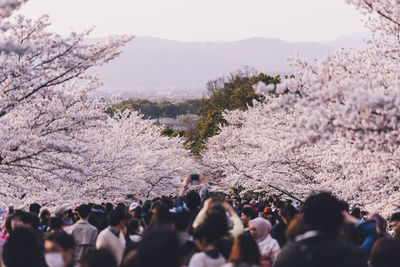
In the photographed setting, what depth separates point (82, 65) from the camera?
8422 millimetres

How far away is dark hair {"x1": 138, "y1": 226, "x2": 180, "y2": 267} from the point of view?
112 inches

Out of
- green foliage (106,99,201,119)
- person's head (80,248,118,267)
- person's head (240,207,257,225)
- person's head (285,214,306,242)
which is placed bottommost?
green foliage (106,99,201,119)

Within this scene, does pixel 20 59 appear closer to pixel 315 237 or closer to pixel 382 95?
pixel 382 95

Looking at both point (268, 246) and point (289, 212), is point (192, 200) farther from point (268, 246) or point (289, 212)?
point (268, 246)

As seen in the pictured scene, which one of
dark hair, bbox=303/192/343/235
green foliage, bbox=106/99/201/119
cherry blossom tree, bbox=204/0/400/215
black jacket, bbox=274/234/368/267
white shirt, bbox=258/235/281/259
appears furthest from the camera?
green foliage, bbox=106/99/201/119

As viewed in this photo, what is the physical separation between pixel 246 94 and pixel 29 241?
1508 inches

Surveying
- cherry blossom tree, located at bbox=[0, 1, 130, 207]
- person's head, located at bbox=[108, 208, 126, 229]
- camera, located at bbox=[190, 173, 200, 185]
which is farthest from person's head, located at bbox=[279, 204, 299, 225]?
cherry blossom tree, located at bbox=[0, 1, 130, 207]

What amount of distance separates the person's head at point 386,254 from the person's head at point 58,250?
2.70 m

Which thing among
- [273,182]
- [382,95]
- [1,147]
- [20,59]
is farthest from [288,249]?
[273,182]

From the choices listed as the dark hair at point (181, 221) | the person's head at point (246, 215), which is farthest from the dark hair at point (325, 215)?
the person's head at point (246, 215)

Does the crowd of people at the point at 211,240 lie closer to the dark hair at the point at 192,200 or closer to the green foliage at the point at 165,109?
the dark hair at the point at 192,200

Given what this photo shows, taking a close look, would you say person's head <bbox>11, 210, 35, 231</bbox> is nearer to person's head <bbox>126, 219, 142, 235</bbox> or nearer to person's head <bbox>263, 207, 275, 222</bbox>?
person's head <bbox>126, 219, 142, 235</bbox>

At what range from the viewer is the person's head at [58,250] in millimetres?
4230

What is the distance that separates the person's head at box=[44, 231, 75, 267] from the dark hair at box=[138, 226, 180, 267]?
1607 millimetres
